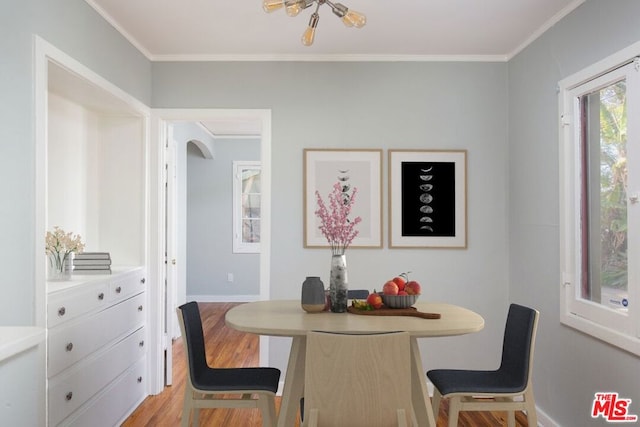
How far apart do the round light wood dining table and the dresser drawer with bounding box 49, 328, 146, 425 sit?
1.02 m

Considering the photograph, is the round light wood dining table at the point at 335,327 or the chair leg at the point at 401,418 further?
the round light wood dining table at the point at 335,327

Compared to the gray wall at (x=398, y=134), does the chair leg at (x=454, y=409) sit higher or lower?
lower

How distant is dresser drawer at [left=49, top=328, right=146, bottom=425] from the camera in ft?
8.32

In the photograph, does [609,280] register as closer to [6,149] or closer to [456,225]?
Answer: [456,225]

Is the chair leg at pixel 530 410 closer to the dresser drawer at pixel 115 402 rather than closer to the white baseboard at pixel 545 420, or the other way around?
the white baseboard at pixel 545 420

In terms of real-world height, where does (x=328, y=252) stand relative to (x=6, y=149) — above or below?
below

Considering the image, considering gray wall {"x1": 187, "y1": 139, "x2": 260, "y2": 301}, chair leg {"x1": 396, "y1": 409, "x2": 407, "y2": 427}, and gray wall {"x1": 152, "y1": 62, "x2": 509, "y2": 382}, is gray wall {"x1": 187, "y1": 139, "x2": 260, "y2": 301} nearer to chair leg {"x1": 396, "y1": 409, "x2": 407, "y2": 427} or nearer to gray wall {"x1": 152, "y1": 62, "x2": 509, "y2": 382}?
gray wall {"x1": 152, "y1": 62, "x2": 509, "y2": 382}

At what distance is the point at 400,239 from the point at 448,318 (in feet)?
5.11

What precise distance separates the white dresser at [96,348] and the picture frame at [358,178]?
4.45ft

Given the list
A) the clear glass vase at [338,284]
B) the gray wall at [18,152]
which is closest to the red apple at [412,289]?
the clear glass vase at [338,284]

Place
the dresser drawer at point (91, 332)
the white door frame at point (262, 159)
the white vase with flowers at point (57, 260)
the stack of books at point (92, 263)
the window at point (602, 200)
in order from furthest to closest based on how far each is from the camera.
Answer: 1. the white door frame at point (262, 159)
2. the stack of books at point (92, 263)
3. the white vase with flowers at point (57, 260)
4. the dresser drawer at point (91, 332)
5. the window at point (602, 200)

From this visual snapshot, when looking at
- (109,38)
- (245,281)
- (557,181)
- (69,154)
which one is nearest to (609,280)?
(557,181)

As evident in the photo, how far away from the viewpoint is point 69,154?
348cm

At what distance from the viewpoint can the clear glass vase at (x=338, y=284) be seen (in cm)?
242
